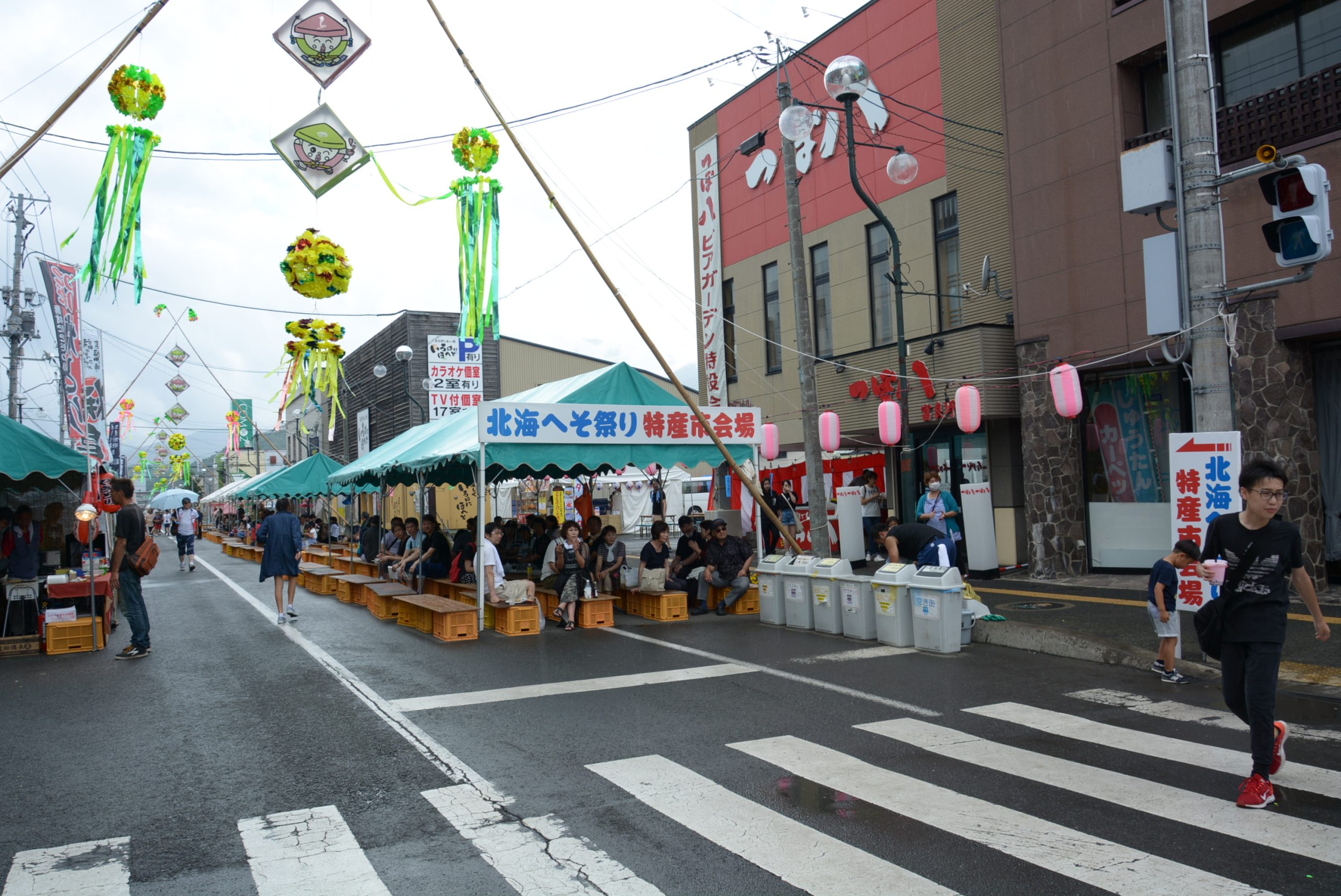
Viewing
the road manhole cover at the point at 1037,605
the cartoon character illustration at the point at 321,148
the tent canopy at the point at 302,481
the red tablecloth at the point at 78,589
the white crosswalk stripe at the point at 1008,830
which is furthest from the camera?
the tent canopy at the point at 302,481

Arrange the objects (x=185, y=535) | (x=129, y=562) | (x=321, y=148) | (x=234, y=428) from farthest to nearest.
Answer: (x=234, y=428)
(x=185, y=535)
(x=129, y=562)
(x=321, y=148)

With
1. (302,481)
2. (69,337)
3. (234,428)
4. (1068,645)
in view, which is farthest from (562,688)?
(234,428)

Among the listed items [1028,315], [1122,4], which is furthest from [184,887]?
[1122,4]

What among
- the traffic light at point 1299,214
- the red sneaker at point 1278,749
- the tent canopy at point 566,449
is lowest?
the red sneaker at point 1278,749

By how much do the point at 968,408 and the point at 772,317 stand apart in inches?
380

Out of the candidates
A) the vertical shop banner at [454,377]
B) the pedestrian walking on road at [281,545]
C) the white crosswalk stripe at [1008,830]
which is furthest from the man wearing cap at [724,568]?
the vertical shop banner at [454,377]

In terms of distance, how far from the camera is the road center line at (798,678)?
7617 mm

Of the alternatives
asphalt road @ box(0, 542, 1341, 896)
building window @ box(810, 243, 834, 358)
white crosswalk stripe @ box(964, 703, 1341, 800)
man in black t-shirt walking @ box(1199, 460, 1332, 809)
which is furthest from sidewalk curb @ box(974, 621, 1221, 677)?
building window @ box(810, 243, 834, 358)

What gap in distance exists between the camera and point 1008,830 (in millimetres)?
4789

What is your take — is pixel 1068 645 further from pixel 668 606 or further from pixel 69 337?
pixel 69 337

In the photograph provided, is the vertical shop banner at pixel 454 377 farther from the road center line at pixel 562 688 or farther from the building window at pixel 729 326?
the road center line at pixel 562 688

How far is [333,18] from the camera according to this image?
1025cm

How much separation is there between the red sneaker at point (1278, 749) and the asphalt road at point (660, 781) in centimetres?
18

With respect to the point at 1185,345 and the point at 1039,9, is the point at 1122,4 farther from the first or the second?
the point at 1185,345
